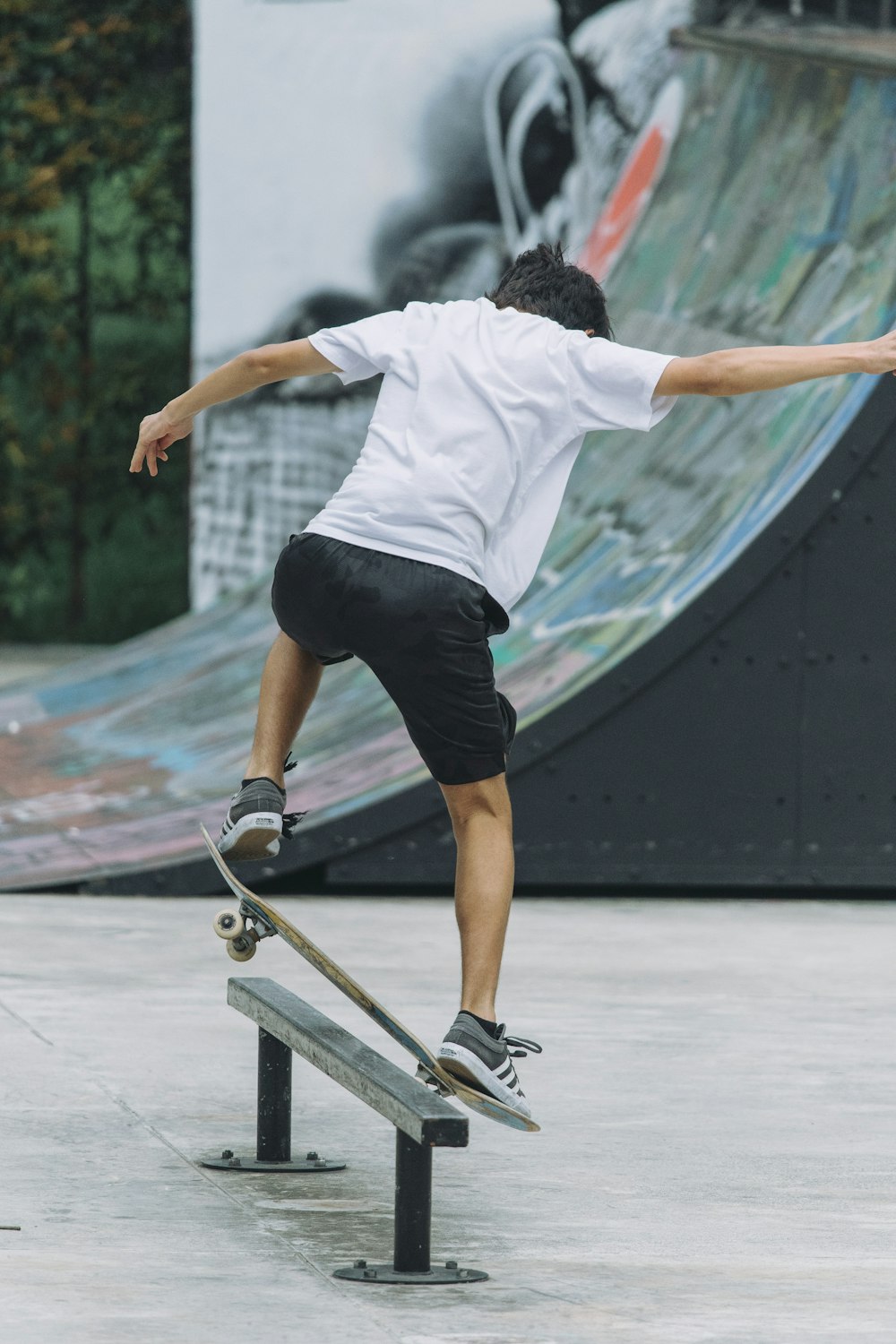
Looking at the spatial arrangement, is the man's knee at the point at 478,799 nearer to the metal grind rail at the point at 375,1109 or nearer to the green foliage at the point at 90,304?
the metal grind rail at the point at 375,1109

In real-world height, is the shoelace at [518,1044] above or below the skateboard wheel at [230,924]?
below

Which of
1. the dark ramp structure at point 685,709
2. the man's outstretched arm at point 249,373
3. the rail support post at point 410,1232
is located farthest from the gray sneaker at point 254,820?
the dark ramp structure at point 685,709

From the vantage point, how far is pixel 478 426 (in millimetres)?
4074

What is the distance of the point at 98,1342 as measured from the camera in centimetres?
312

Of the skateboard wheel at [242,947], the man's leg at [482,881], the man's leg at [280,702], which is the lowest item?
the skateboard wheel at [242,947]

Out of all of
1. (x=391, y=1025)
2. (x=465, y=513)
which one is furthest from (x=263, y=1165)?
(x=465, y=513)

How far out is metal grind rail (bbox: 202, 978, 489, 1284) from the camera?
135 inches

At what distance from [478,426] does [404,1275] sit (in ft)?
5.26

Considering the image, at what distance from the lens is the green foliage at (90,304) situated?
18.3 m

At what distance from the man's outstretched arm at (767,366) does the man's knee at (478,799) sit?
84cm

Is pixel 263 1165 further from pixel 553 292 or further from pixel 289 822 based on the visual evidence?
pixel 553 292

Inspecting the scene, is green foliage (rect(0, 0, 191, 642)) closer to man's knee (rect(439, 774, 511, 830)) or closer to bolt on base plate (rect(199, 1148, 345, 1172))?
bolt on base plate (rect(199, 1148, 345, 1172))

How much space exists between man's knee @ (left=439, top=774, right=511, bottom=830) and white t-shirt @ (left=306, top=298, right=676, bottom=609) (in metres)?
0.37

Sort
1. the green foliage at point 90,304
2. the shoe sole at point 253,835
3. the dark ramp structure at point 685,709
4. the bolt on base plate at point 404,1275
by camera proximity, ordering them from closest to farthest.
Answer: the bolt on base plate at point 404,1275 < the shoe sole at point 253,835 < the dark ramp structure at point 685,709 < the green foliage at point 90,304
